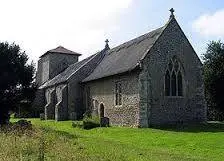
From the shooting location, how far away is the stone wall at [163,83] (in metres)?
31.2

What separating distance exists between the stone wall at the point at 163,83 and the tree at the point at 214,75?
8.97m

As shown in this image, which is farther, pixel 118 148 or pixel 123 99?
pixel 123 99

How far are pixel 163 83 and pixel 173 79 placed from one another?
1.30 meters

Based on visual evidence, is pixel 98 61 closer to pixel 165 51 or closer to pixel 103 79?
pixel 103 79

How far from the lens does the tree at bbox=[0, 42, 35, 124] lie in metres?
32.5

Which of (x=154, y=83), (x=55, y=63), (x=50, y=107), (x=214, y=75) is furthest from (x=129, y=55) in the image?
(x=55, y=63)

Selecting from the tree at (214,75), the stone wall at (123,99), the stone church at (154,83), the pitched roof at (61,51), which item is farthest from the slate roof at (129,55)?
the pitched roof at (61,51)

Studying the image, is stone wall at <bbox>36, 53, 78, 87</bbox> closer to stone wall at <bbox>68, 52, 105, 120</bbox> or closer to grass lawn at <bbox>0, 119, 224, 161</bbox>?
stone wall at <bbox>68, 52, 105, 120</bbox>

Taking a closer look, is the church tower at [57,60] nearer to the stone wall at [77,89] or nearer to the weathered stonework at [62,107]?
the weathered stonework at [62,107]

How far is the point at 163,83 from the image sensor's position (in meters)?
32.3

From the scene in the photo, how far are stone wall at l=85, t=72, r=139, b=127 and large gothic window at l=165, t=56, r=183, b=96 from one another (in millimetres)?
2851

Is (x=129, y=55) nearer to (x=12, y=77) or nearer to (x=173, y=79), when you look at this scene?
(x=173, y=79)

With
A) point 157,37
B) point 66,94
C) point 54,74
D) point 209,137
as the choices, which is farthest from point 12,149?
point 54,74

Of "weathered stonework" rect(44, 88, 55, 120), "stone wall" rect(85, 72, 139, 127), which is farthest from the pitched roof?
"stone wall" rect(85, 72, 139, 127)
